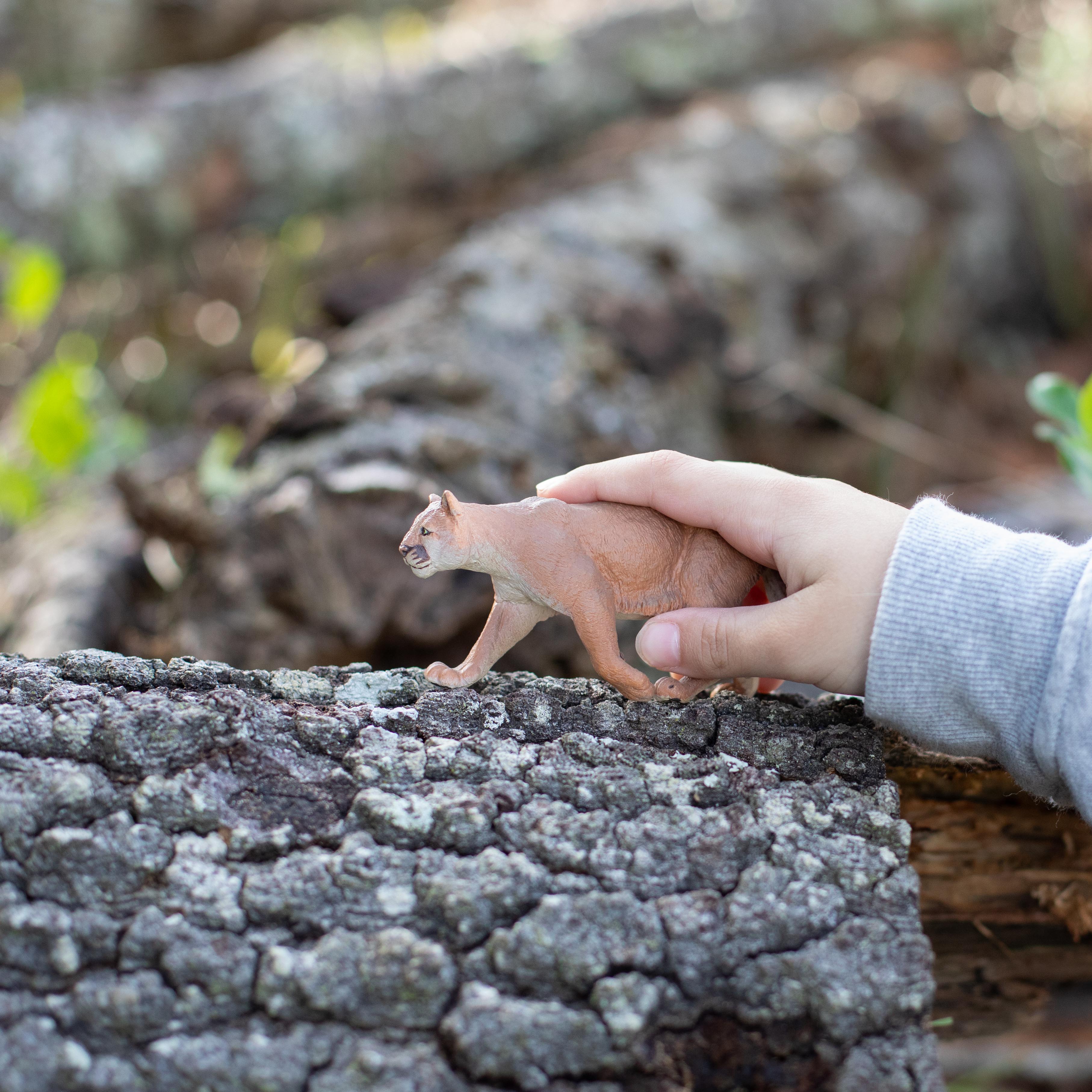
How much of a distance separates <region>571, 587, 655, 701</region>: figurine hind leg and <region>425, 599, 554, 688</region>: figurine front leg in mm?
73

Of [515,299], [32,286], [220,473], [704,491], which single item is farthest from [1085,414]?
[32,286]

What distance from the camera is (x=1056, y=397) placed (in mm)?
2201

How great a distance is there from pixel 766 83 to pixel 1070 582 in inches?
187

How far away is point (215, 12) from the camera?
236 inches

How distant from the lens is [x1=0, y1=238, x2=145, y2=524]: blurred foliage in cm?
303

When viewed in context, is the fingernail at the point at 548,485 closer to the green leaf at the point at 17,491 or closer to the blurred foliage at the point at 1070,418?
the blurred foliage at the point at 1070,418

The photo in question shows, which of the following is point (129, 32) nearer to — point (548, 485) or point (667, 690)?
point (548, 485)

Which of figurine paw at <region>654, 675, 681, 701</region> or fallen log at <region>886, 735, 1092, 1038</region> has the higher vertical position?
figurine paw at <region>654, 675, 681, 701</region>

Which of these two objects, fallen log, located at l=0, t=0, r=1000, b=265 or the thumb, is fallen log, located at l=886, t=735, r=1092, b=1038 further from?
fallen log, located at l=0, t=0, r=1000, b=265

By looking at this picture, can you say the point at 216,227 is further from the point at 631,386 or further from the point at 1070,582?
the point at 1070,582

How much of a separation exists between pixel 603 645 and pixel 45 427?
2.31m

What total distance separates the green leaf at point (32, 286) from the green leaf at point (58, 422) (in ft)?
0.99

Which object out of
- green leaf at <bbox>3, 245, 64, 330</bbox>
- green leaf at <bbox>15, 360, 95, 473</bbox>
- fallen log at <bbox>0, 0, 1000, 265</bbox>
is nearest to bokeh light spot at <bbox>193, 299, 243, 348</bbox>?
fallen log at <bbox>0, 0, 1000, 265</bbox>

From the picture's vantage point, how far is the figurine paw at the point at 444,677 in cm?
156
